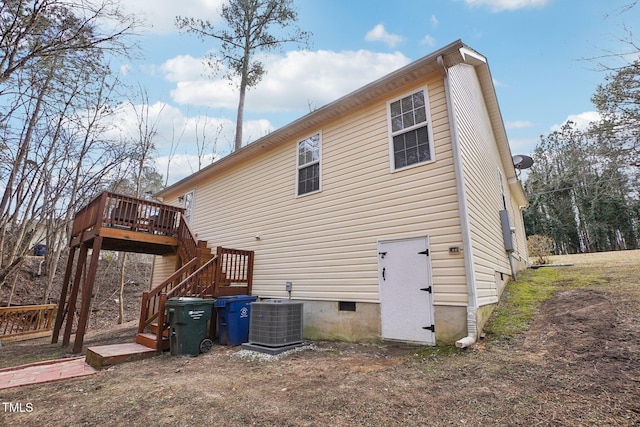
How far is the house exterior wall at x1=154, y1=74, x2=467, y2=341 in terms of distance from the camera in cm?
510

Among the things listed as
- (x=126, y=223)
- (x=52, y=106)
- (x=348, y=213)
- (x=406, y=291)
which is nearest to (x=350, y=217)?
(x=348, y=213)

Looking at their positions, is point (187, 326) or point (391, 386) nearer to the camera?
point (391, 386)

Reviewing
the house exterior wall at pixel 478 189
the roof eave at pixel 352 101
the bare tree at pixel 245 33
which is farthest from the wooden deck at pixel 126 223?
the house exterior wall at pixel 478 189

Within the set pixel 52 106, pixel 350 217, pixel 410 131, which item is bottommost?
pixel 350 217

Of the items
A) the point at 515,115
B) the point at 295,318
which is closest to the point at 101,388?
the point at 295,318

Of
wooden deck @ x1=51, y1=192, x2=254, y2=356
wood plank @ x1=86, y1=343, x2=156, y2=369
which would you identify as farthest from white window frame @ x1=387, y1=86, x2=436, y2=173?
wood plank @ x1=86, y1=343, x2=156, y2=369

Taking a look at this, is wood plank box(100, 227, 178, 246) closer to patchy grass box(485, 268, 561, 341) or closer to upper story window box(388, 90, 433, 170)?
upper story window box(388, 90, 433, 170)

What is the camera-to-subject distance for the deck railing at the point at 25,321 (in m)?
8.76

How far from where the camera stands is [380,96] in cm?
640

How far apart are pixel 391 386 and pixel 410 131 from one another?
4.49 metres

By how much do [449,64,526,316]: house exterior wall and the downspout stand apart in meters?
0.20

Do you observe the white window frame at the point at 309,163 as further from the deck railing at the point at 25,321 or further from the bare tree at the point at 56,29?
the deck railing at the point at 25,321

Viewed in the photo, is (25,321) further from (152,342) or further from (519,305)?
(519,305)

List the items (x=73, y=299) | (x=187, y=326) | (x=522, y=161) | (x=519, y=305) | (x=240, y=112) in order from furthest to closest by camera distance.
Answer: (x=240, y=112) → (x=522, y=161) → (x=73, y=299) → (x=519, y=305) → (x=187, y=326)
